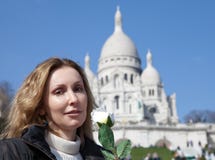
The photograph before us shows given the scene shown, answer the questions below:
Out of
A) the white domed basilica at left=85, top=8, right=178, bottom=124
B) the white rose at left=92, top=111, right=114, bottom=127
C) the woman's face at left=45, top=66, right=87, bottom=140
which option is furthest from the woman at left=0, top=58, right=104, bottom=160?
the white domed basilica at left=85, top=8, right=178, bottom=124

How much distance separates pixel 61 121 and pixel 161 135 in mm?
42594

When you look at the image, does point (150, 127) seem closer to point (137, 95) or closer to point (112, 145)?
point (137, 95)

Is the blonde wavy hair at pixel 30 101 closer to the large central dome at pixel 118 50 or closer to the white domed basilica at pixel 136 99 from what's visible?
the white domed basilica at pixel 136 99

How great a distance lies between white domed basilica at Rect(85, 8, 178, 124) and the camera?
5325cm

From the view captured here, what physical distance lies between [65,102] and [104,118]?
0.29 m

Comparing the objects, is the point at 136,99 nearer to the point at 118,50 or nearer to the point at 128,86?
the point at 128,86

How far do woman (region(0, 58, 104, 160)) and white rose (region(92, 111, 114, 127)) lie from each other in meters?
0.22

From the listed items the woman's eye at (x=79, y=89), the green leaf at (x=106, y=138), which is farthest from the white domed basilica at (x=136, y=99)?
the green leaf at (x=106, y=138)

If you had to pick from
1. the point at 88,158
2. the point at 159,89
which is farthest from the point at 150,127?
the point at 88,158

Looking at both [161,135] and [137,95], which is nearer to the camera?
[161,135]

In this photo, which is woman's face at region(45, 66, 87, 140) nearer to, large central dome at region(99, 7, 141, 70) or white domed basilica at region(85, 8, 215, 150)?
white domed basilica at region(85, 8, 215, 150)

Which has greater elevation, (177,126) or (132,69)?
(132,69)

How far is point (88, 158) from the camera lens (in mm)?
2096

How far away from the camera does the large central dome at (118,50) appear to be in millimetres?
63037
